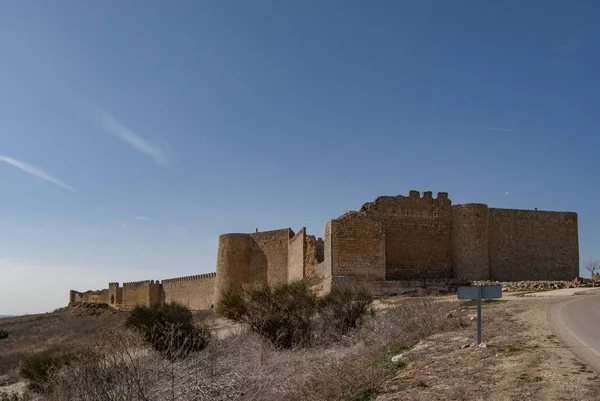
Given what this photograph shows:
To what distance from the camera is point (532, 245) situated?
23.8 meters

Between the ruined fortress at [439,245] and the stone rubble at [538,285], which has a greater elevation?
the ruined fortress at [439,245]

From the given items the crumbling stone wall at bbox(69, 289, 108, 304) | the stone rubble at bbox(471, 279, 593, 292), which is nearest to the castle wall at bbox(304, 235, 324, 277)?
the stone rubble at bbox(471, 279, 593, 292)

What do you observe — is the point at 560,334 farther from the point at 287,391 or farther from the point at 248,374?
the point at 248,374

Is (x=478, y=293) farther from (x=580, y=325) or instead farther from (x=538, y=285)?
(x=538, y=285)

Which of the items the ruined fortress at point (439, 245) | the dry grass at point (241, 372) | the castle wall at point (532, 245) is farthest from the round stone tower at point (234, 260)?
the dry grass at point (241, 372)

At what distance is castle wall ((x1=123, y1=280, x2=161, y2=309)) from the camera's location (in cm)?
4978

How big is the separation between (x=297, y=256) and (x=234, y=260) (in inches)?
239

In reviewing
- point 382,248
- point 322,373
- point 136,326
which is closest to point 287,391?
point 322,373

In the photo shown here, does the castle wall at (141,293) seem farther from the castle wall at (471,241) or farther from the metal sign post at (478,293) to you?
the metal sign post at (478,293)

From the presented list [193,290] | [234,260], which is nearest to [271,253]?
[234,260]

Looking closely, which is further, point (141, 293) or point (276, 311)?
point (141, 293)

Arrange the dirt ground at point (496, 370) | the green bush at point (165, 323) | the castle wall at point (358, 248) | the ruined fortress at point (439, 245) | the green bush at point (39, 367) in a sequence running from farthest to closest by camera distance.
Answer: the ruined fortress at point (439, 245), the castle wall at point (358, 248), the green bush at point (165, 323), the green bush at point (39, 367), the dirt ground at point (496, 370)

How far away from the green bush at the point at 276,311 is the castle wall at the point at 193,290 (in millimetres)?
21353

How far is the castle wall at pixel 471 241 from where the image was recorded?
22.6 metres
